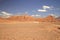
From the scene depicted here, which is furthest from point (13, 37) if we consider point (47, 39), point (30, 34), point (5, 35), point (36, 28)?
point (47, 39)

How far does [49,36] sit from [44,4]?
65 centimetres

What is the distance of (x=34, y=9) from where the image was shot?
233cm

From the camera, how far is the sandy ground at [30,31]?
2240 millimetres

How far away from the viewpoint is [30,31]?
2277mm

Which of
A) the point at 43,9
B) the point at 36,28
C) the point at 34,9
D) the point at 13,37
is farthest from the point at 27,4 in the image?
the point at 13,37

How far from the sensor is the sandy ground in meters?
2.24

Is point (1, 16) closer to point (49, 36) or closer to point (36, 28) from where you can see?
point (36, 28)

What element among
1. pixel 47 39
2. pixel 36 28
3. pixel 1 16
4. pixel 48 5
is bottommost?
pixel 47 39

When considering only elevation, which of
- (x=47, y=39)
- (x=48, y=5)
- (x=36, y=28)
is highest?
(x=48, y=5)

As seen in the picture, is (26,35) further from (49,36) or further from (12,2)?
(12,2)

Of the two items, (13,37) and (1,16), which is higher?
(1,16)

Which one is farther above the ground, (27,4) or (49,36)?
(27,4)

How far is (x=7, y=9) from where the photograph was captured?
7.70 ft

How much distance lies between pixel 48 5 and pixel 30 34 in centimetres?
69
